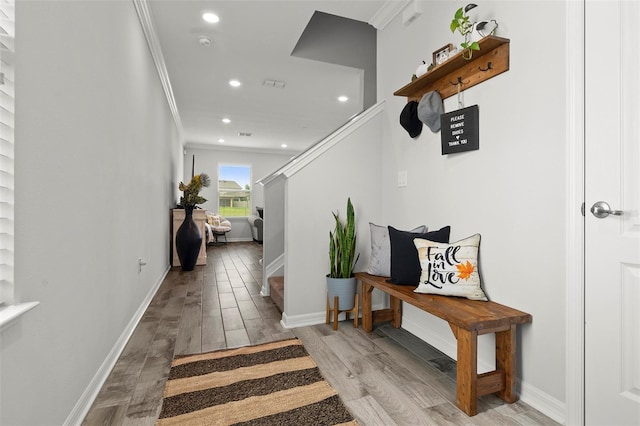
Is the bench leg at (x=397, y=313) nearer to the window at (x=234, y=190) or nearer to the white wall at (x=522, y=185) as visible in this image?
the white wall at (x=522, y=185)

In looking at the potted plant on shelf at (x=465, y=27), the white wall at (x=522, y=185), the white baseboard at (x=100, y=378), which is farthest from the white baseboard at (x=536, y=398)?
the white baseboard at (x=100, y=378)

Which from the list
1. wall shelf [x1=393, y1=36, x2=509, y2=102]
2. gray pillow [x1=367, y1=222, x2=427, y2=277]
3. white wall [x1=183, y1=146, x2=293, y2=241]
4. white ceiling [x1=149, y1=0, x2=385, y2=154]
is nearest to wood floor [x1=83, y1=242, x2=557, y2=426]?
gray pillow [x1=367, y1=222, x2=427, y2=277]

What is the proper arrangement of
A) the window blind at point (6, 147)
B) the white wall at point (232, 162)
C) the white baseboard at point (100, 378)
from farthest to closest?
the white wall at point (232, 162) → the white baseboard at point (100, 378) → the window blind at point (6, 147)

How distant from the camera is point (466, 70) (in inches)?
75.9

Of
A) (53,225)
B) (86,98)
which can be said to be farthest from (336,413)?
(86,98)

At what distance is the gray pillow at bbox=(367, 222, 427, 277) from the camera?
7.89 feet

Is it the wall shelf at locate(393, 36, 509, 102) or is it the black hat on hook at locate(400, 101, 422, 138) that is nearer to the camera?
the wall shelf at locate(393, 36, 509, 102)

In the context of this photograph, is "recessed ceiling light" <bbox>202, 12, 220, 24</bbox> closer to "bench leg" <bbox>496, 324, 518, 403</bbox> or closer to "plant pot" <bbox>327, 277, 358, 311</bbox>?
"plant pot" <bbox>327, 277, 358, 311</bbox>

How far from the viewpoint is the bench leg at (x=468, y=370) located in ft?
4.81

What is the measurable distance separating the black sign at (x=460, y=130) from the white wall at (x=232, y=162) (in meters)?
6.93

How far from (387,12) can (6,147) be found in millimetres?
2710

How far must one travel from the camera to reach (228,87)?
14.9 feet

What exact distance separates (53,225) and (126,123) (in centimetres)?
128

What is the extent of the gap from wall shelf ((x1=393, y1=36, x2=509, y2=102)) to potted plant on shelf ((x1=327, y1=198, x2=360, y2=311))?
1.00 meters
